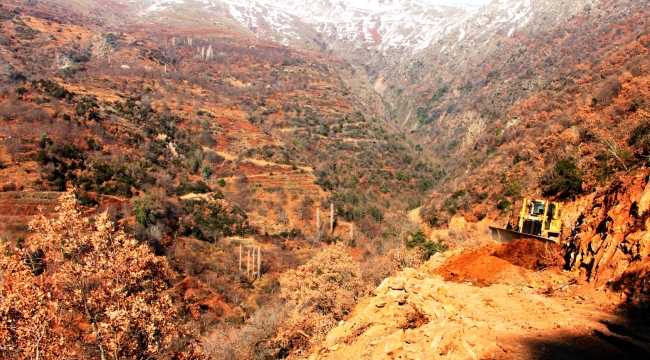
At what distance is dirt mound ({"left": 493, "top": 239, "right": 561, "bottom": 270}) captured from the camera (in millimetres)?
10000

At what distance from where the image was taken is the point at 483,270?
33.7 ft

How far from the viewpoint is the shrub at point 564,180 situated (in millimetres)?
13961

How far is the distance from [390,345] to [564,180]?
10695 millimetres

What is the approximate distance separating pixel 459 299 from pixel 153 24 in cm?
12561

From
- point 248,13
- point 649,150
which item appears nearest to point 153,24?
point 248,13

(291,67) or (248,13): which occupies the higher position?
(248,13)

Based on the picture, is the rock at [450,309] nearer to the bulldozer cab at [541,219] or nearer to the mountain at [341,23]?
the bulldozer cab at [541,219]

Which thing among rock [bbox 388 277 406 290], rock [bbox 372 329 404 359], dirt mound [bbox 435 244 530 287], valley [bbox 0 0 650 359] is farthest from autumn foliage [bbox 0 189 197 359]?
dirt mound [bbox 435 244 530 287]

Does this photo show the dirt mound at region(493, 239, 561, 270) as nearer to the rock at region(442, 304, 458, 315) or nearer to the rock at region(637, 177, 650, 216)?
the rock at region(637, 177, 650, 216)

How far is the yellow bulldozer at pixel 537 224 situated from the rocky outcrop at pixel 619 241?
1496mm

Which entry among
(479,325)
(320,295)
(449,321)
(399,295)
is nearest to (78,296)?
(399,295)

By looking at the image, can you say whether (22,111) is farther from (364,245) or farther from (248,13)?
(248,13)

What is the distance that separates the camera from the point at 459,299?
859 cm

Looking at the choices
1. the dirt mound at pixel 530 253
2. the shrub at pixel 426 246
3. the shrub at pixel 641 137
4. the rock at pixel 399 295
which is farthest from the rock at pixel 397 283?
the shrub at pixel 641 137
